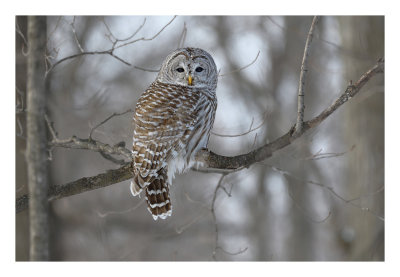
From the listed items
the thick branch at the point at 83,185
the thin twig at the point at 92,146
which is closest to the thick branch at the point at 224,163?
the thick branch at the point at 83,185

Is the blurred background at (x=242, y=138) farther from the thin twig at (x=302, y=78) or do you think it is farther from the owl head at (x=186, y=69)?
the thin twig at (x=302, y=78)

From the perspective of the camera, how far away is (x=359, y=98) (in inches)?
172

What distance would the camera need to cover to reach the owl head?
10.6 feet

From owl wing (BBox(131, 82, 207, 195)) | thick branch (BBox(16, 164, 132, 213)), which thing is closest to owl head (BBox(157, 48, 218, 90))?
owl wing (BBox(131, 82, 207, 195))

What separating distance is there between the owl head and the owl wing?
0.34 ft

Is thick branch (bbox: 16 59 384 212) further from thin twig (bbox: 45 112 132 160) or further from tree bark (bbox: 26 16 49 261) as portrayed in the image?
tree bark (bbox: 26 16 49 261)

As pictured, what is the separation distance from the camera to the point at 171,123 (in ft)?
9.63

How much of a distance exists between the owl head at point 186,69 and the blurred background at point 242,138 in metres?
0.20

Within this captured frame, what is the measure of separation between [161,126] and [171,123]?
0.08 metres

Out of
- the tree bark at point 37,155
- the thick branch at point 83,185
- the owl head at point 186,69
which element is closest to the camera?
the tree bark at point 37,155

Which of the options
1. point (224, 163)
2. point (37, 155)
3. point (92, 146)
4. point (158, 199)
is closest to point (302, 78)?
point (224, 163)

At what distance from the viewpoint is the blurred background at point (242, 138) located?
380cm

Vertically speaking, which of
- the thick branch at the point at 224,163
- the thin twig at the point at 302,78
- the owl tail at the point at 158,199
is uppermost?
the thin twig at the point at 302,78

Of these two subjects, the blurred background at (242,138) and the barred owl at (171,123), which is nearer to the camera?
the barred owl at (171,123)
